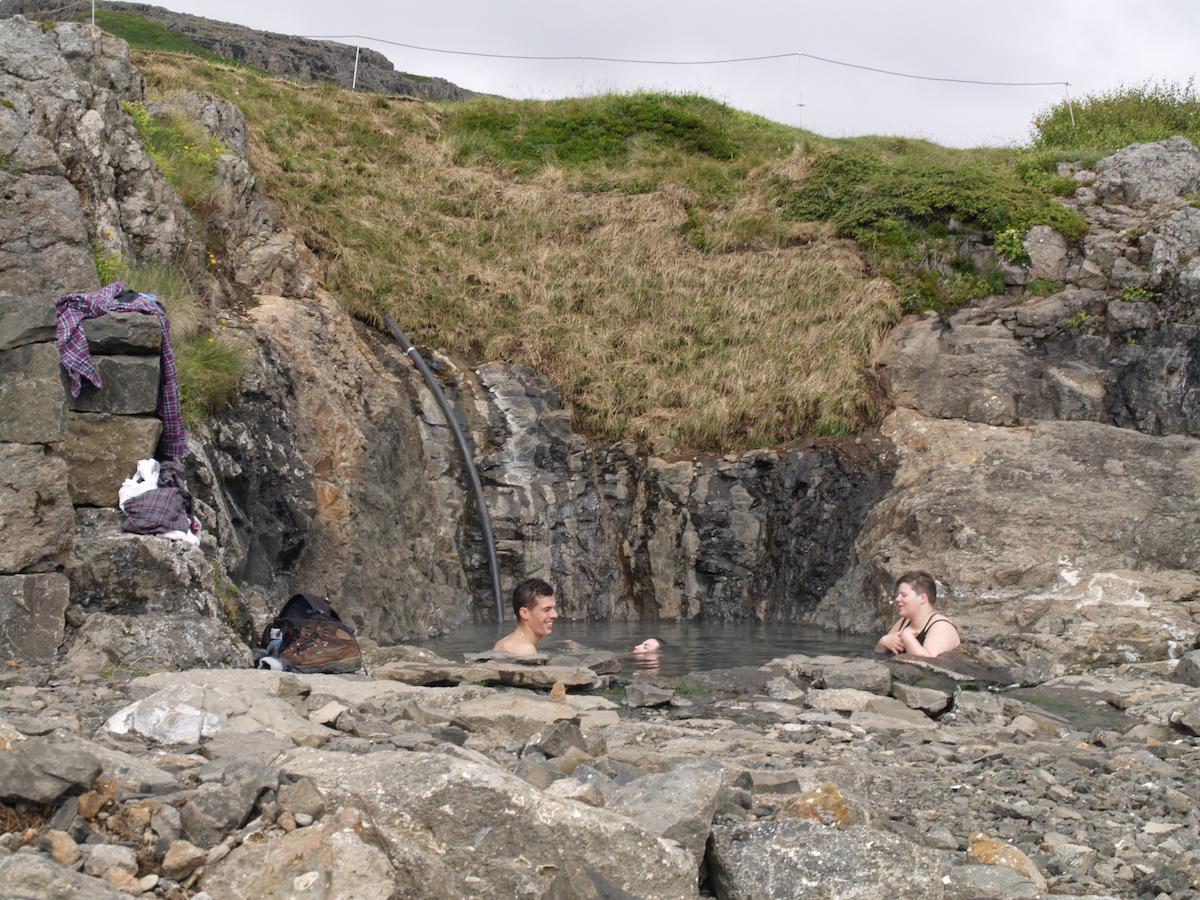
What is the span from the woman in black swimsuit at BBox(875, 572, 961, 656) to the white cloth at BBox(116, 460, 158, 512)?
5.63m

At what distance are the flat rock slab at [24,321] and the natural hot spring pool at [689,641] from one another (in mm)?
5174

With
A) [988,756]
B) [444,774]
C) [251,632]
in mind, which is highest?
[444,774]

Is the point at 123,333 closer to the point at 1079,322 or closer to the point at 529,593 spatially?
the point at 529,593

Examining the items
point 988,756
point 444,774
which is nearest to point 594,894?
point 444,774

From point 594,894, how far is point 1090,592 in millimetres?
9558

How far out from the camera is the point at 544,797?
334cm

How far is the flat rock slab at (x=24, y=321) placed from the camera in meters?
6.18

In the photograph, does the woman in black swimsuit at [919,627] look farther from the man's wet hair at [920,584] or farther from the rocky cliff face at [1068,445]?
the rocky cliff face at [1068,445]

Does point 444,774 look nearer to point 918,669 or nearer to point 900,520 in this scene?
point 918,669

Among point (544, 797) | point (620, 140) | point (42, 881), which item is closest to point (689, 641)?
point (544, 797)

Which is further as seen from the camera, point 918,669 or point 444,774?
point 918,669

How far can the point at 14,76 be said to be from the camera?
35.2 ft

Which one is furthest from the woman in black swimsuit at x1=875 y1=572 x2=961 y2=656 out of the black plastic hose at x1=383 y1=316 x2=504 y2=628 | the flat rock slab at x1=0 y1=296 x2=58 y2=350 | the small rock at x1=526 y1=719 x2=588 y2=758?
the flat rock slab at x1=0 y1=296 x2=58 y2=350

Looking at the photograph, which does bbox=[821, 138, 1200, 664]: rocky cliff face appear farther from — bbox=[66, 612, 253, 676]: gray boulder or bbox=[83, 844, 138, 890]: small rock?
bbox=[83, 844, 138, 890]: small rock
